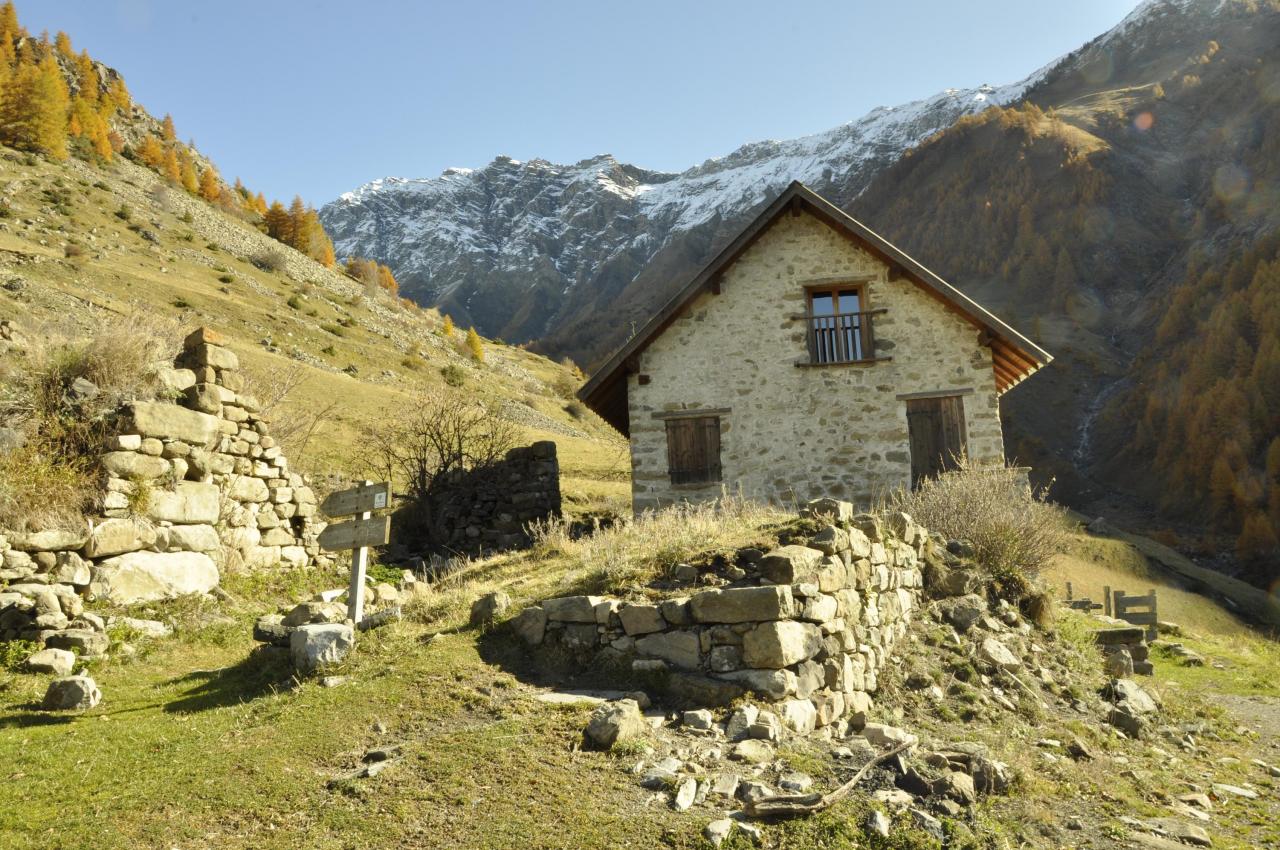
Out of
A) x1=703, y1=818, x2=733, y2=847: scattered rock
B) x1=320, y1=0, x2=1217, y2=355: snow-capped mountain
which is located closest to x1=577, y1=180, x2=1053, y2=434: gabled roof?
x1=703, y1=818, x2=733, y2=847: scattered rock

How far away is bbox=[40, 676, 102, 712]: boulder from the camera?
21.9 ft

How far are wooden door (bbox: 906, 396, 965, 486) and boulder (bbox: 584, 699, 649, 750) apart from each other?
11.5m

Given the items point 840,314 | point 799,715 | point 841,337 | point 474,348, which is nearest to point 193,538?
point 799,715

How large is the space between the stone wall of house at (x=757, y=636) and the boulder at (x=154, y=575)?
529cm

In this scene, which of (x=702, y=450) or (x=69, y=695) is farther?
(x=702, y=450)

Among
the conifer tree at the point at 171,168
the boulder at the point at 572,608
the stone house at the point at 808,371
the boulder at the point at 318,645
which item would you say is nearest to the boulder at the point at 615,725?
the boulder at the point at 572,608

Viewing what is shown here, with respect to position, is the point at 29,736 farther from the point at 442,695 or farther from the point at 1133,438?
the point at 1133,438

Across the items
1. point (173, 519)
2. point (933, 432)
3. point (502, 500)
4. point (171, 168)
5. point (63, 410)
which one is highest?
point (171, 168)

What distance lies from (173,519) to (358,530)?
3.88m

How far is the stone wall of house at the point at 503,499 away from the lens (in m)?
19.0

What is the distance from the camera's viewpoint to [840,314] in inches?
655

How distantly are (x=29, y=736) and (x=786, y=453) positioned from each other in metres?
12.8

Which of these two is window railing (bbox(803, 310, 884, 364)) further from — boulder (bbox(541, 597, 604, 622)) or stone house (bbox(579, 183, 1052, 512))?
boulder (bbox(541, 597, 604, 622))

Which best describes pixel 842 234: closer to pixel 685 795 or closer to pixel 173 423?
pixel 173 423
